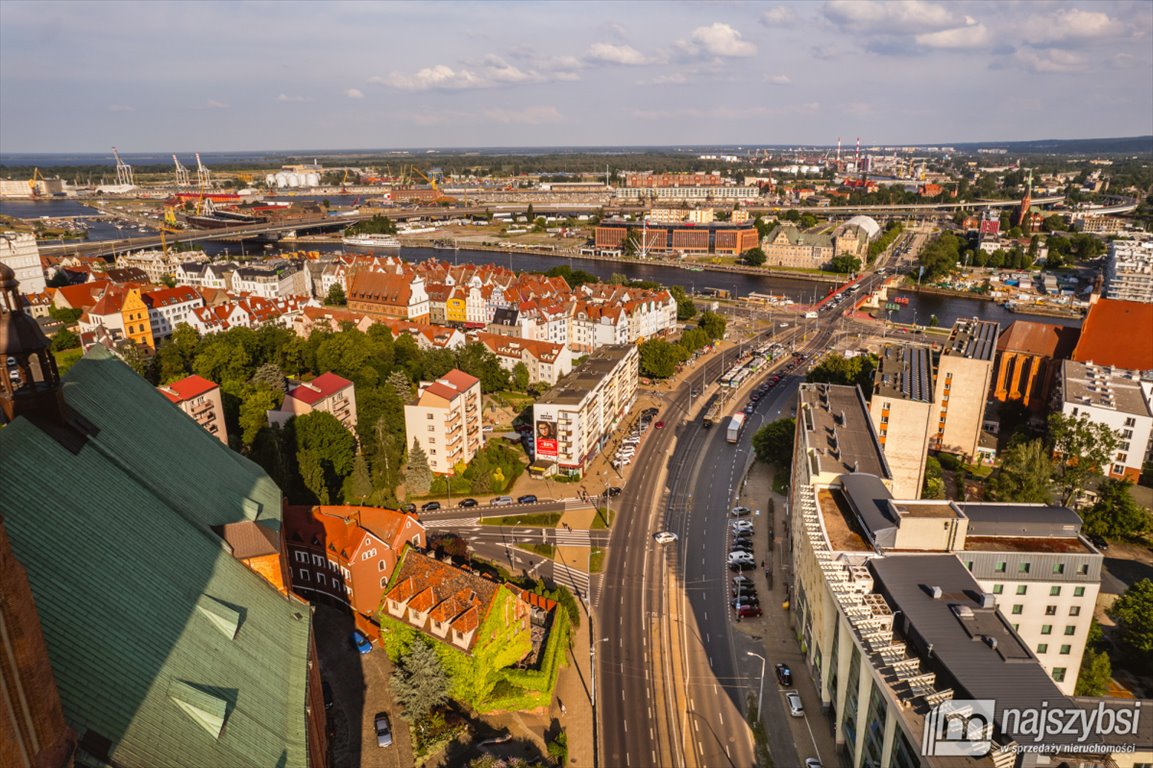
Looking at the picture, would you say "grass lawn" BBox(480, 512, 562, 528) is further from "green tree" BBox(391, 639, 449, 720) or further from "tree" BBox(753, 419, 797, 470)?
"tree" BBox(753, 419, 797, 470)

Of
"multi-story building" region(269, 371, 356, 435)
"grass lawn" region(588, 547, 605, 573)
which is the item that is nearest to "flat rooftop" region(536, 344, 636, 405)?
"grass lawn" region(588, 547, 605, 573)

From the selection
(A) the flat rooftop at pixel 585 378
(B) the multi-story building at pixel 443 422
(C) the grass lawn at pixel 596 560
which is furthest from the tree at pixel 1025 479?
(B) the multi-story building at pixel 443 422

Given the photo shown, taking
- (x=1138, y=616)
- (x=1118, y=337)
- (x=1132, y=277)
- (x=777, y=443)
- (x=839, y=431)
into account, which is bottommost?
(x=1138, y=616)

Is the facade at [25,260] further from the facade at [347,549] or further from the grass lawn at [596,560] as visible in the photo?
the grass lawn at [596,560]

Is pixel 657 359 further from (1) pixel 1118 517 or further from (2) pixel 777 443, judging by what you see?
(1) pixel 1118 517

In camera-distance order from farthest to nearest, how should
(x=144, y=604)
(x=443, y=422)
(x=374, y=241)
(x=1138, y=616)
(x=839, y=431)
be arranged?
(x=374, y=241), (x=443, y=422), (x=839, y=431), (x=1138, y=616), (x=144, y=604)

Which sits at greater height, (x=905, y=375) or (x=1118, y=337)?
(x=1118, y=337)

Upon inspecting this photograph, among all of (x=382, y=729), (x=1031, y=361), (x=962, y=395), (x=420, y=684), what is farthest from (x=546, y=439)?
(x=1031, y=361)
